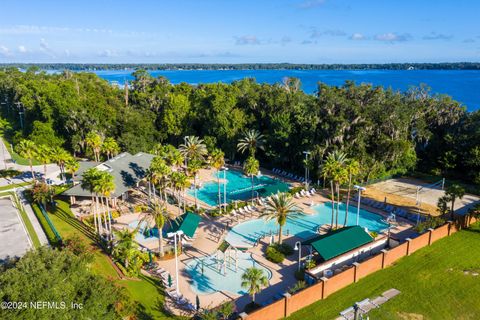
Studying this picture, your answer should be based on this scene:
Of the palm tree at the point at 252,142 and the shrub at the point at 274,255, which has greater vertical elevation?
the palm tree at the point at 252,142

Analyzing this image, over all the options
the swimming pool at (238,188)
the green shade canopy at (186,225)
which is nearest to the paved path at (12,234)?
the green shade canopy at (186,225)

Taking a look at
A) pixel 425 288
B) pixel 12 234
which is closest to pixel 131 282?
pixel 12 234

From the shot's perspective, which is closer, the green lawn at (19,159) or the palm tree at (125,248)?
the palm tree at (125,248)

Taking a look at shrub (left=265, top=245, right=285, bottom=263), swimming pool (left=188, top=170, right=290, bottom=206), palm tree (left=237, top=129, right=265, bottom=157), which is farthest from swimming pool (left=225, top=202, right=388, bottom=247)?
palm tree (left=237, top=129, right=265, bottom=157)

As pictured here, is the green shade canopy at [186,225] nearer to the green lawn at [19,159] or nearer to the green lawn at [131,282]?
the green lawn at [131,282]

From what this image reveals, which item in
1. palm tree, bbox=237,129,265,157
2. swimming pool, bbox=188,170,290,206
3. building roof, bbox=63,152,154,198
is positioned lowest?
swimming pool, bbox=188,170,290,206

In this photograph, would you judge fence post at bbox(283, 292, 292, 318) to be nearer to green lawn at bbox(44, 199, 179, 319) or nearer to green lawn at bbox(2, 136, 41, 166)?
green lawn at bbox(44, 199, 179, 319)

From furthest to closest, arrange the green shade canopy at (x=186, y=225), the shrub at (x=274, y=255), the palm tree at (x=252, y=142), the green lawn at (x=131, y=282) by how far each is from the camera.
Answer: the palm tree at (x=252, y=142), the green shade canopy at (x=186, y=225), the shrub at (x=274, y=255), the green lawn at (x=131, y=282)
